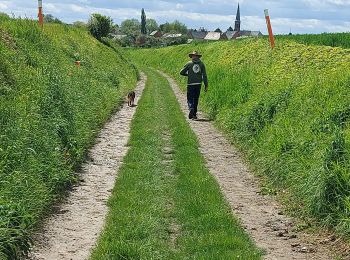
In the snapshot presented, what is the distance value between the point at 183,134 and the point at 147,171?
11.4 feet

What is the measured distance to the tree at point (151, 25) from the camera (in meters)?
175

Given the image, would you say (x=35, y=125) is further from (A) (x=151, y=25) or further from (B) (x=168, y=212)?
(A) (x=151, y=25)

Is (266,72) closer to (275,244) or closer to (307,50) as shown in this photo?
(307,50)

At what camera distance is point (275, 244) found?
6.07m

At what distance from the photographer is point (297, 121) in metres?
9.66

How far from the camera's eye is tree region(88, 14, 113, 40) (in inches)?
1473

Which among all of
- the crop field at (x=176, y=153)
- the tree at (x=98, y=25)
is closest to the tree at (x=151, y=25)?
the tree at (x=98, y=25)

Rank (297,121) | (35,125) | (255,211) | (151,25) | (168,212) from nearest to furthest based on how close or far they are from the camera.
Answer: (168,212), (255,211), (35,125), (297,121), (151,25)

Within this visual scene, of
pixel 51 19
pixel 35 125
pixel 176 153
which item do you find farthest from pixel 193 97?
pixel 51 19

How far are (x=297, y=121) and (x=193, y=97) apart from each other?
6.32m

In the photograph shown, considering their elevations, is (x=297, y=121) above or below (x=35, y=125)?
above

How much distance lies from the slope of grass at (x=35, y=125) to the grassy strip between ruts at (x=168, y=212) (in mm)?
906

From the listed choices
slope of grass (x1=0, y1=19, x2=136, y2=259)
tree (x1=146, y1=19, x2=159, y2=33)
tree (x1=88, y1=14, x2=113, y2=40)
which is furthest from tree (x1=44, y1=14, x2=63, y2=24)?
tree (x1=146, y1=19, x2=159, y2=33)

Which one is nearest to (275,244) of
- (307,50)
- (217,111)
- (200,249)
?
(200,249)
